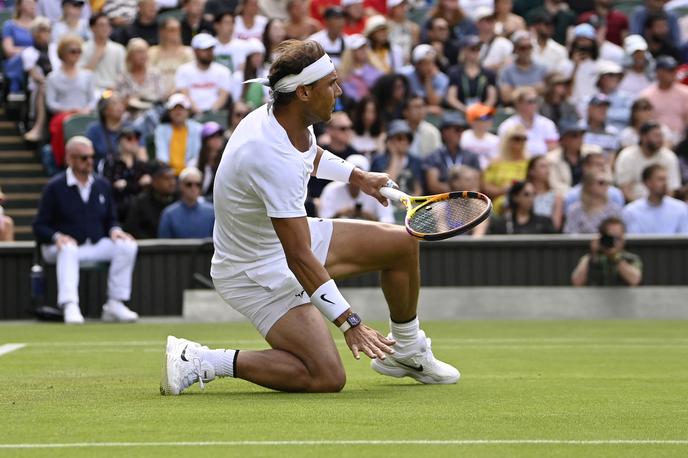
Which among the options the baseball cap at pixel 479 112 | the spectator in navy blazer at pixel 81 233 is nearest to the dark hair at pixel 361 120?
the baseball cap at pixel 479 112

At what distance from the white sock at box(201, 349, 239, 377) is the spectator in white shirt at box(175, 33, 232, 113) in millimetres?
10684

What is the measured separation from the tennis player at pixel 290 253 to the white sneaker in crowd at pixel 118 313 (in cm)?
731

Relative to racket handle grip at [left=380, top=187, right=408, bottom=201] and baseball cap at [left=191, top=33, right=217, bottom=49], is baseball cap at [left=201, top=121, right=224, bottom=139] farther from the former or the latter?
racket handle grip at [left=380, top=187, right=408, bottom=201]

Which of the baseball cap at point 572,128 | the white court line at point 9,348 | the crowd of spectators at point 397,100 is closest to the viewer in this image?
the white court line at point 9,348

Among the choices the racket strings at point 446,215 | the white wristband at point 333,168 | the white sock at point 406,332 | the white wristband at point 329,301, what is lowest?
the white sock at point 406,332

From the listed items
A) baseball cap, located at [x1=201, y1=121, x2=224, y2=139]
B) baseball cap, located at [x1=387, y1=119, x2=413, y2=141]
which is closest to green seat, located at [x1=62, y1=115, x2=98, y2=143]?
baseball cap, located at [x1=201, y1=121, x2=224, y2=139]

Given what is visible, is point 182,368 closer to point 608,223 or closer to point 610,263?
point 608,223

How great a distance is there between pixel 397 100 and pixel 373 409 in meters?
11.6

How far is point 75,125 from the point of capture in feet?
55.2

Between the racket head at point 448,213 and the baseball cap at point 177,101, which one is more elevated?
the baseball cap at point 177,101

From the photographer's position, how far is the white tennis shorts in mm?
7324

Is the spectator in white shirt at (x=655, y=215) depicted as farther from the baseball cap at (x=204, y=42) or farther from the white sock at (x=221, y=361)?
the white sock at (x=221, y=361)

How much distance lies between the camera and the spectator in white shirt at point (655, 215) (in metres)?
15.8

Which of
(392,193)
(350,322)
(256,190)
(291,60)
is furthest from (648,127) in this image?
(350,322)
